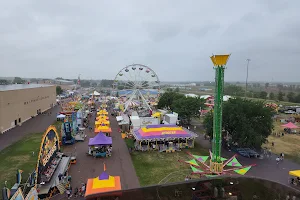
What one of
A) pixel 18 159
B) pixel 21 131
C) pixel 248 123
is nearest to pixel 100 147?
pixel 18 159

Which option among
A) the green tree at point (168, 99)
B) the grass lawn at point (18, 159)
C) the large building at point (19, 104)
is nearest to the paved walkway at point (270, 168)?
the grass lawn at point (18, 159)

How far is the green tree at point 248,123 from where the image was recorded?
19.1m

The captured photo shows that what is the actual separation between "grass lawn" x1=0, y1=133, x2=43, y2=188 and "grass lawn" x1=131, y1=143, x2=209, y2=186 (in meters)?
8.35

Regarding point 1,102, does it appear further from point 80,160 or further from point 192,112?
point 192,112

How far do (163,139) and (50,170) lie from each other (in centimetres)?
1077

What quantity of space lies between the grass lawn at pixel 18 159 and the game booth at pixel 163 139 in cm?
971

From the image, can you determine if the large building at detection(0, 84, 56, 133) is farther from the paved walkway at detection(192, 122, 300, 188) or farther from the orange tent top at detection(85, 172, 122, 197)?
the paved walkway at detection(192, 122, 300, 188)

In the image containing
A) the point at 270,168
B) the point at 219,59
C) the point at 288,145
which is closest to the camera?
the point at 219,59

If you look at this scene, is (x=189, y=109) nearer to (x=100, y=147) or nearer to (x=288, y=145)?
(x=288, y=145)

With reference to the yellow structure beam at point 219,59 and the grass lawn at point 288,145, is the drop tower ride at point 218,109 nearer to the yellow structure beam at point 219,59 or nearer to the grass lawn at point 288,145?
the yellow structure beam at point 219,59

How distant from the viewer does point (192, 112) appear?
107ft

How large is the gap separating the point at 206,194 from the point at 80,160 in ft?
43.2

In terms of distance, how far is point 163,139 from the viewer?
839 inches

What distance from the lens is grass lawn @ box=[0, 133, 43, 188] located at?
15.3 metres
